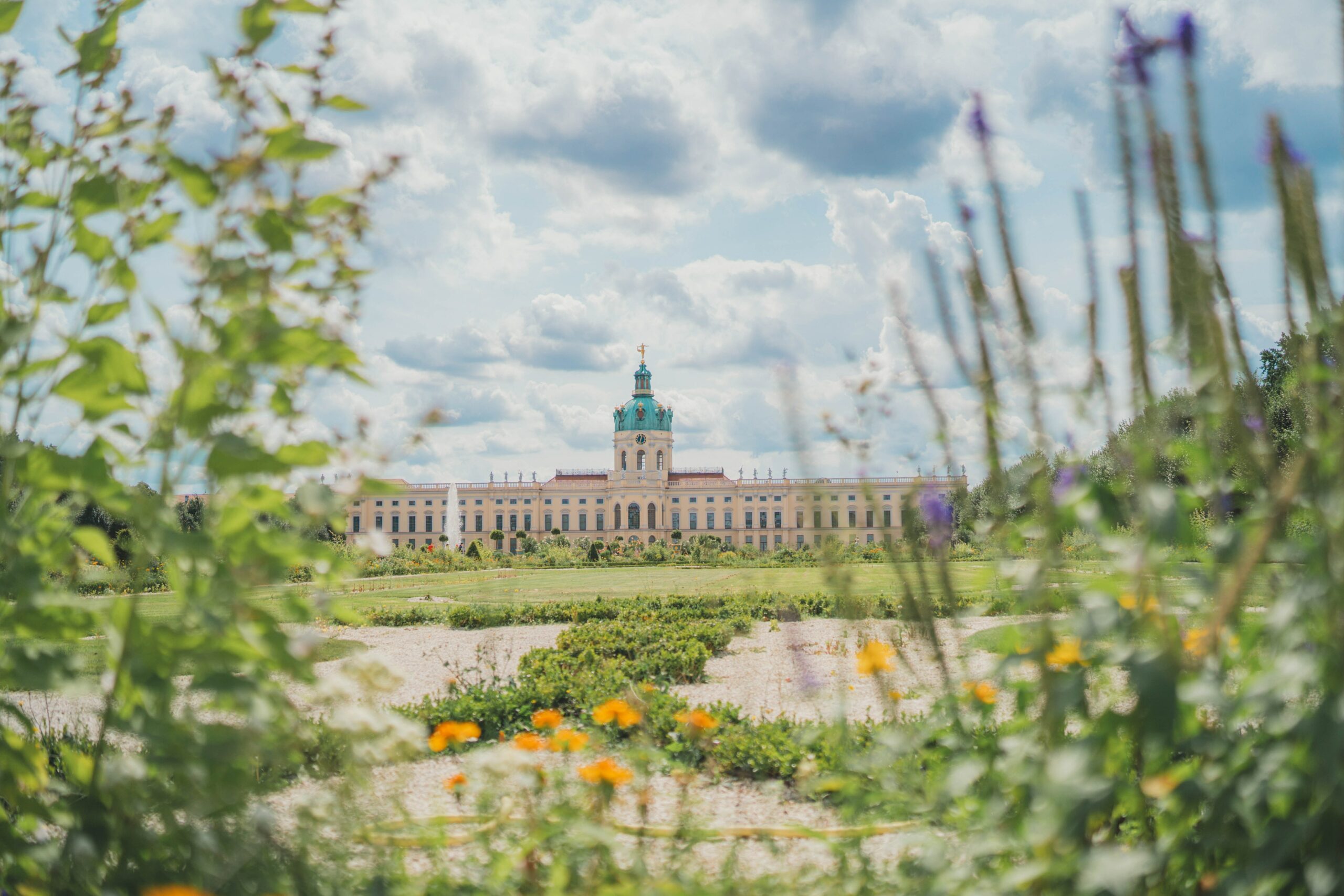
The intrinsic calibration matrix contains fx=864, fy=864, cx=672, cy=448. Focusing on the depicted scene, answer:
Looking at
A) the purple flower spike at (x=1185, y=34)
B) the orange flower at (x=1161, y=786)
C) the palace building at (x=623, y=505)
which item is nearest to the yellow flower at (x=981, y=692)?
the orange flower at (x=1161, y=786)

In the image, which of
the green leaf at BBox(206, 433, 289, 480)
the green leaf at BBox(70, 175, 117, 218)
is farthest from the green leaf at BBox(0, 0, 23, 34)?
the green leaf at BBox(206, 433, 289, 480)

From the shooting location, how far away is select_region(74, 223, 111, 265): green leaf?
5.09 ft

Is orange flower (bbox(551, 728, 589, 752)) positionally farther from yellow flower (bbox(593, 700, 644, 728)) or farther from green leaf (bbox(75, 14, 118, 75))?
green leaf (bbox(75, 14, 118, 75))

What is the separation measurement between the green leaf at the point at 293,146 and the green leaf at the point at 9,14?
29.3 inches

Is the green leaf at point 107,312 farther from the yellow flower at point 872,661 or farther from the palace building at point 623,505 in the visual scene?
the palace building at point 623,505

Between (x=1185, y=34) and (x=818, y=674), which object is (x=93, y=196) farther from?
(x=818, y=674)

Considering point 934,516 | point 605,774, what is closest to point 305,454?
point 605,774

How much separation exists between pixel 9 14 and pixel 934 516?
6.71ft

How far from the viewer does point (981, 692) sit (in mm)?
2295

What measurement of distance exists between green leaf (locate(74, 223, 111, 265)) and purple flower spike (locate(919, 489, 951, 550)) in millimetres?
1605

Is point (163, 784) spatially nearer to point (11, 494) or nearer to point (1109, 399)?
point (11, 494)

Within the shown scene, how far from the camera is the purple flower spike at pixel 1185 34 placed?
3.86ft

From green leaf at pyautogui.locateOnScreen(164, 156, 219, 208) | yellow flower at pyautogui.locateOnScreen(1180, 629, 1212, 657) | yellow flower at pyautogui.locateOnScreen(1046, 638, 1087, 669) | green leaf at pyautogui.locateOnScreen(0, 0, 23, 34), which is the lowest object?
yellow flower at pyautogui.locateOnScreen(1046, 638, 1087, 669)

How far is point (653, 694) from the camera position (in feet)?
14.6
